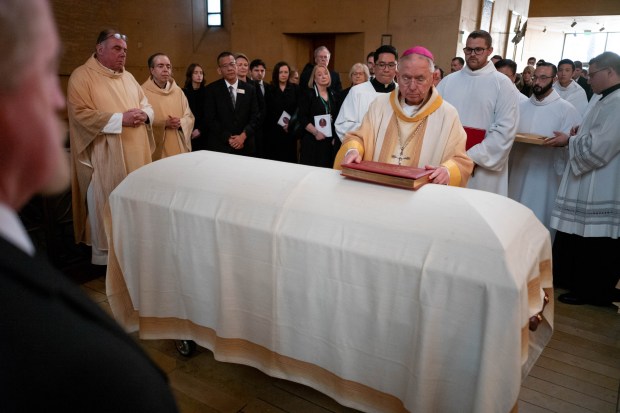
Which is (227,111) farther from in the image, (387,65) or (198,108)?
(387,65)

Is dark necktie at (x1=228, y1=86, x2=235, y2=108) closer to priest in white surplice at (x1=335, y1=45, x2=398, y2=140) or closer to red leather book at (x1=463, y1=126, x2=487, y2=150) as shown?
priest in white surplice at (x1=335, y1=45, x2=398, y2=140)

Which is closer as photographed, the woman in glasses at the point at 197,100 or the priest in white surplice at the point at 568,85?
the woman in glasses at the point at 197,100

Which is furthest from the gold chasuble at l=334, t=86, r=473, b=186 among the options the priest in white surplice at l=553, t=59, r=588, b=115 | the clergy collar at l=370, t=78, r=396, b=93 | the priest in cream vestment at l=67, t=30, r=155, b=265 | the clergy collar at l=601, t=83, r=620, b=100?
the priest in white surplice at l=553, t=59, r=588, b=115

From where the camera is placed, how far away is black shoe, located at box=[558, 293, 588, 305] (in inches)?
160

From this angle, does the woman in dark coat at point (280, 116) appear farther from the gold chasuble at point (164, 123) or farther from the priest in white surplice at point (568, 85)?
the priest in white surplice at point (568, 85)

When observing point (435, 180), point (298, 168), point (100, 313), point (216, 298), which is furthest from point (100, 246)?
point (100, 313)

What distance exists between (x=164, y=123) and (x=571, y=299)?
420cm

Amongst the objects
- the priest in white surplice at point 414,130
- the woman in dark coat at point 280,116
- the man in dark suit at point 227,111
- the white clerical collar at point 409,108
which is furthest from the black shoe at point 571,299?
the woman in dark coat at point 280,116

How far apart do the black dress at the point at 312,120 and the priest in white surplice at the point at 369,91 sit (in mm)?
635

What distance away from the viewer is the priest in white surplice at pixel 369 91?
16.4 ft

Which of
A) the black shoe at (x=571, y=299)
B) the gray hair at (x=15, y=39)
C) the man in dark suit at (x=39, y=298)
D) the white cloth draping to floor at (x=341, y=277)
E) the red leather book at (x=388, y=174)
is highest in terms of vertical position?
the gray hair at (x=15, y=39)

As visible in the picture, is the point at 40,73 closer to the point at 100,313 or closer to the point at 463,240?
the point at 100,313

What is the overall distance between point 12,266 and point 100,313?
0.49 ft

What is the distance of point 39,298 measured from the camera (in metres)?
0.62
